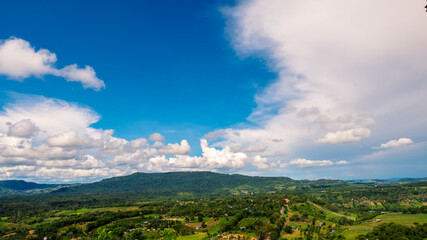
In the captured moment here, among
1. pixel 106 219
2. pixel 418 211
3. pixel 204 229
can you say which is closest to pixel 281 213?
pixel 204 229

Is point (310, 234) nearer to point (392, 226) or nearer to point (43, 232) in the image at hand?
point (392, 226)

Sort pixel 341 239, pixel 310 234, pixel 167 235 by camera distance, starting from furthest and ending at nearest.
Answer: pixel 310 234 < pixel 341 239 < pixel 167 235

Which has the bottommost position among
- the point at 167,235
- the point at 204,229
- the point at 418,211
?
the point at 204,229

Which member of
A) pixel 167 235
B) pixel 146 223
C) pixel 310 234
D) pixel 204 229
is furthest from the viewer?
pixel 146 223

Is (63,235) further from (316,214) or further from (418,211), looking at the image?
(418,211)

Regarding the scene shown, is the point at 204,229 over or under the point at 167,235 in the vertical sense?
under

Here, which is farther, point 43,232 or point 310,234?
point 43,232

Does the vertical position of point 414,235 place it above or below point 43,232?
above

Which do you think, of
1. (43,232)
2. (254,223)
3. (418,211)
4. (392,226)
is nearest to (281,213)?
(254,223)

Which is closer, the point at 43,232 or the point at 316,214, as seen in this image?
the point at 43,232
